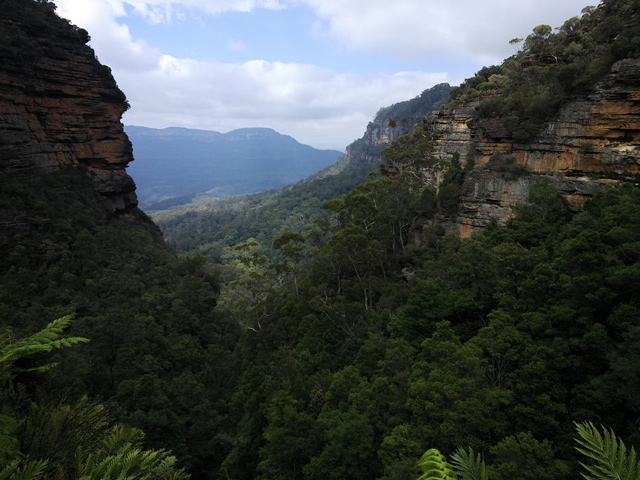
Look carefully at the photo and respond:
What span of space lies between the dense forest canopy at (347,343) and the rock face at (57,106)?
2.03 metres

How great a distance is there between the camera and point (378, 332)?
16734mm

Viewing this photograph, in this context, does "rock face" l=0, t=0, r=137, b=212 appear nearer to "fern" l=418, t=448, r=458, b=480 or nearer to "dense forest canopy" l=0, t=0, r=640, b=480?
"dense forest canopy" l=0, t=0, r=640, b=480

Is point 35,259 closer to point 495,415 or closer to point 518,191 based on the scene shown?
point 495,415

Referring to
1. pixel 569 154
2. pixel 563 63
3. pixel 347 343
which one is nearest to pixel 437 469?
pixel 347 343

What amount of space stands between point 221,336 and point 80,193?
733 inches

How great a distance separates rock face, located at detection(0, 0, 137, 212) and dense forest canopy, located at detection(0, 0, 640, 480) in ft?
6.66

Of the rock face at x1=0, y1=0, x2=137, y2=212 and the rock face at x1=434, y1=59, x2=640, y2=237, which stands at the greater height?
the rock face at x1=0, y1=0, x2=137, y2=212

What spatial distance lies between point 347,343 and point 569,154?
16.8 m

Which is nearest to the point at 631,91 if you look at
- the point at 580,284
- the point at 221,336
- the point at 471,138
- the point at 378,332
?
the point at 471,138

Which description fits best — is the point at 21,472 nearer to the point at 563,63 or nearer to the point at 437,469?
the point at 437,469

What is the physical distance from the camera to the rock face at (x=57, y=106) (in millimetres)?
26578

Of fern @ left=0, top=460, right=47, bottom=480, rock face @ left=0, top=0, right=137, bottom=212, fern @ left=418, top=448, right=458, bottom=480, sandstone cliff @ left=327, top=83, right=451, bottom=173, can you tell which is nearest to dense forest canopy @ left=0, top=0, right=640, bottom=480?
fern @ left=0, top=460, right=47, bottom=480

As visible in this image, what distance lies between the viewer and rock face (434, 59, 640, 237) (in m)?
17.6

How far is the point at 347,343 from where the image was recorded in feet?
59.6
